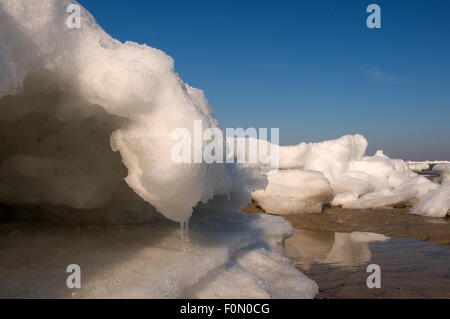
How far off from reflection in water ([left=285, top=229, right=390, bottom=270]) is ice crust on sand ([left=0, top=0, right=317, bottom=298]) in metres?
0.74

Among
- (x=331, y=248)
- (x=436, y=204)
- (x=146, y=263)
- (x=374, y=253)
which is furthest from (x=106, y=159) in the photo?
(x=436, y=204)

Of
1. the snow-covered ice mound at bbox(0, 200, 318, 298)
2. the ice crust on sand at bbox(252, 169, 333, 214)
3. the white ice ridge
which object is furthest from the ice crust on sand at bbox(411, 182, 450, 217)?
the white ice ridge

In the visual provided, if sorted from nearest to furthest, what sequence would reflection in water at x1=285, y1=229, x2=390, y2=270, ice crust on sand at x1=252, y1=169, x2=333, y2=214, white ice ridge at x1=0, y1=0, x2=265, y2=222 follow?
white ice ridge at x1=0, y1=0, x2=265, y2=222 < reflection in water at x1=285, y1=229, x2=390, y2=270 < ice crust on sand at x1=252, y1=169, x2=333, y2=214

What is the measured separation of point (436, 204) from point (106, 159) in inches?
223

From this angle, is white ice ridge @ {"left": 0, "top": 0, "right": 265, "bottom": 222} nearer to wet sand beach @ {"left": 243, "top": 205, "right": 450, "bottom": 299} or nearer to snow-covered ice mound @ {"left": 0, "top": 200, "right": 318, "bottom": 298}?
A: snow-covered ice mound @ {"left": 0, "top": 200, "right": 318, "bottom": 298}

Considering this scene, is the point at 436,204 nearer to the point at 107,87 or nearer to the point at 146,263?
the point at 146,263

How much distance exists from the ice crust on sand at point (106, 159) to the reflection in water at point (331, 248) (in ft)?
2.44

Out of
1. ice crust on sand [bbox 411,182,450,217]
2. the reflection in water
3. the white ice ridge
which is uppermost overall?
the white ice ridge

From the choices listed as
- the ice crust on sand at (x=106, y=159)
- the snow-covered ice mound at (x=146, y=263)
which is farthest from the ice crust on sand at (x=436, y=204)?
the ice crust on sand at (x=106, y=159)

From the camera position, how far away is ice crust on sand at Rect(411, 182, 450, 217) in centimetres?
579

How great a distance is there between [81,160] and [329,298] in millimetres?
1926

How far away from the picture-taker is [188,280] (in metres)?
1.77

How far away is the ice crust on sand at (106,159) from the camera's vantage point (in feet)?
5.17

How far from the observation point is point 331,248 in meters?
3.72
